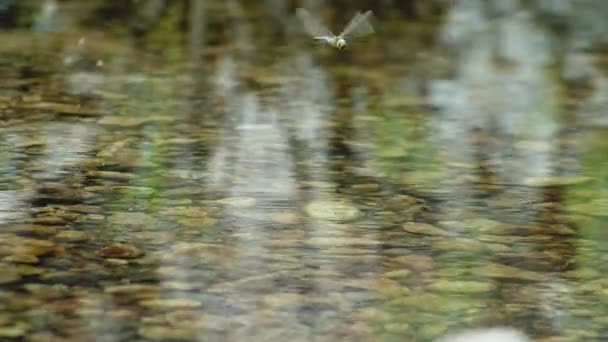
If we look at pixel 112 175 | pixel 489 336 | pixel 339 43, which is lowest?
pixel 489 336

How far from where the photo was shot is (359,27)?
15.2 feet

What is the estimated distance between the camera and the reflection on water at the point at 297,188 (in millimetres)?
1667

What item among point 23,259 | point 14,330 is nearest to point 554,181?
point 23,259

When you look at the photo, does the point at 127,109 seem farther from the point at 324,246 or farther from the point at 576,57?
the point at 576,57

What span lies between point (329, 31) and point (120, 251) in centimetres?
268

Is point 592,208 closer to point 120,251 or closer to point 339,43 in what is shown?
point 120,251

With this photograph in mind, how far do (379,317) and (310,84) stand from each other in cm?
191

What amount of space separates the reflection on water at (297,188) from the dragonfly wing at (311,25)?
152mm

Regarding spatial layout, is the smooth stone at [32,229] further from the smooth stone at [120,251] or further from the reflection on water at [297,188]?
the smooth stone at [120,251]

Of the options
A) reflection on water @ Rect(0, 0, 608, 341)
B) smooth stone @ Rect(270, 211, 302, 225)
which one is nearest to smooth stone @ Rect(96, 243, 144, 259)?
reflection on water @ Rect(0, 0, 608, 341)

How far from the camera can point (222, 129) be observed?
2869 mm

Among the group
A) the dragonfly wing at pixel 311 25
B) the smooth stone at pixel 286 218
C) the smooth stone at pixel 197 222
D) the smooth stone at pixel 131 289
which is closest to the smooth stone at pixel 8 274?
the smooth stone at pixel 131 289

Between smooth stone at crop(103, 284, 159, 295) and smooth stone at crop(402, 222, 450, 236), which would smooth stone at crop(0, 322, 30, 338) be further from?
smooth stone at crop(402, 222, 450, 236)

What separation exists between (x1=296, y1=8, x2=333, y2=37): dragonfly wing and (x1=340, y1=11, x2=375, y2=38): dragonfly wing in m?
0.09
